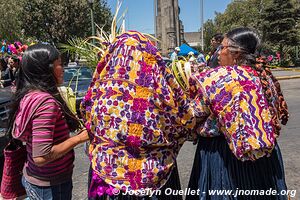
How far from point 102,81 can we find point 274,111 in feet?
3.86

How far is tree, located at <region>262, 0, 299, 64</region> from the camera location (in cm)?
2756

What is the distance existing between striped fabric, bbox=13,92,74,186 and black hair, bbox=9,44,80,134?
68 mm

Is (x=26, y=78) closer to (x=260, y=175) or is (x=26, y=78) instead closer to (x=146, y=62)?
(x=146, y=62)

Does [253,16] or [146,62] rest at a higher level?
[253,16]

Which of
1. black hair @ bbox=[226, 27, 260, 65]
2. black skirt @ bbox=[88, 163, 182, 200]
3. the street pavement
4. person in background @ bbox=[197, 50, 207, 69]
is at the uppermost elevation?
black hair @ bbox=[226, 27, 260, 65]

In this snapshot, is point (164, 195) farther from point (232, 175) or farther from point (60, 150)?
point (60, 150)

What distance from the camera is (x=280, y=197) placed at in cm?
217

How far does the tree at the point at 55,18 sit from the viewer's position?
26469mm

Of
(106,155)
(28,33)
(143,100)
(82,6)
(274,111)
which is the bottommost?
(106,155)

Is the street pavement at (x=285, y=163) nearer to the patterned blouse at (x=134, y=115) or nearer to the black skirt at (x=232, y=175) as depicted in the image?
the black skirt at (x=232, y=175)

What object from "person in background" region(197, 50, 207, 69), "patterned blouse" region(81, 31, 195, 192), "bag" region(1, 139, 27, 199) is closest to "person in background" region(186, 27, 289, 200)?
"patterned blouse" region(81, 31, 195, 192)

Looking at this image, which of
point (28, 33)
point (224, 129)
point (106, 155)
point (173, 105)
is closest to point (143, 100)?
point (173, 105)

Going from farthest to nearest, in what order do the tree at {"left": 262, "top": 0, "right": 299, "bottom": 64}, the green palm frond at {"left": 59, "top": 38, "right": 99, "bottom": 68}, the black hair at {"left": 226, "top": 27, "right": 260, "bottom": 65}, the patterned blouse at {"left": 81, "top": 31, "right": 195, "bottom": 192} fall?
the tree at {"left": 262, "top": 0, "right": 299, "bottom": 64}
the green palm frond at {"left": 59, "top": 38, "right": 99, "bottom": 68}
the black hair at {"left": 226, "top": 27, "right": 260, "bottom": 65}
the patterned blouse at {"left": 81, "top": 31, "right": 195, "bottom": 192}

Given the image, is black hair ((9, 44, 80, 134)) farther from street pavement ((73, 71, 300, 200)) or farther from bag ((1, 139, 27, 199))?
street pavement ((73, 71, 300, 200))
